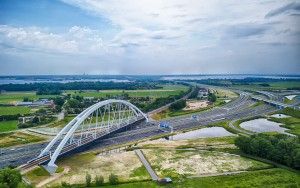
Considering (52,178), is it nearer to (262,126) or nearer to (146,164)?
(146,164)

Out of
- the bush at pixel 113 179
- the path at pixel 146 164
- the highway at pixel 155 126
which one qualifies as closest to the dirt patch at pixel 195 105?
the highway at pixel 155 126

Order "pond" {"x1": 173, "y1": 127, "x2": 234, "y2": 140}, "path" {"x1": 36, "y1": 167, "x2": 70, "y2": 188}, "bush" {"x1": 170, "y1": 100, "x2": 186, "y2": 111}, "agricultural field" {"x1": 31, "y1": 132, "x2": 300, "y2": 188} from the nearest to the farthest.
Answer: "path" {"x1": 36, "y1": 167, "x2": 70, "y2": 188} < "agricultural field" {"x1": 31, "y1": 132, "x2": 300, "y2": 188} < "pond" {"x1": 173, "y1": 127, "x2": 234, "y2": 140} < "bush" {"x1": 170, "y1": 100, "x2": 186, "y2": 111}

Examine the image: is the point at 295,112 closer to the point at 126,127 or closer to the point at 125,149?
the point at 126,127

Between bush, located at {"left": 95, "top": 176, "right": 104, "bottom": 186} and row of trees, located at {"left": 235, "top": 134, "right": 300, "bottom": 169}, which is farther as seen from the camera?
row of trees, located at {"left": 235, "top": 134, "right": 300, "bottom": 169}

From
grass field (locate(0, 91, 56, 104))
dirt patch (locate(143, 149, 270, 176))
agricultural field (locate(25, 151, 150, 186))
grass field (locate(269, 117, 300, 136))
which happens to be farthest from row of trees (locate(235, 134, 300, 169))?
grass field (locate(0, 91, 56, 104))

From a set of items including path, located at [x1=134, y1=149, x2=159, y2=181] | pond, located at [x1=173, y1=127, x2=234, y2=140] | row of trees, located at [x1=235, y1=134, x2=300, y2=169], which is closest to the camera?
path, located at [x1=134, y1=149, x2=159, y2=181]

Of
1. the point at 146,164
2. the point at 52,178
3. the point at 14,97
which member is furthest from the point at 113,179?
the point at 14,97

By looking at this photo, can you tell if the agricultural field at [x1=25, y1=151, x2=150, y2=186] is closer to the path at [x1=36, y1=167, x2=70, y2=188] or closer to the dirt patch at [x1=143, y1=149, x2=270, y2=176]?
the path at [x1=36, y1=167, x2=70, y2=188]
